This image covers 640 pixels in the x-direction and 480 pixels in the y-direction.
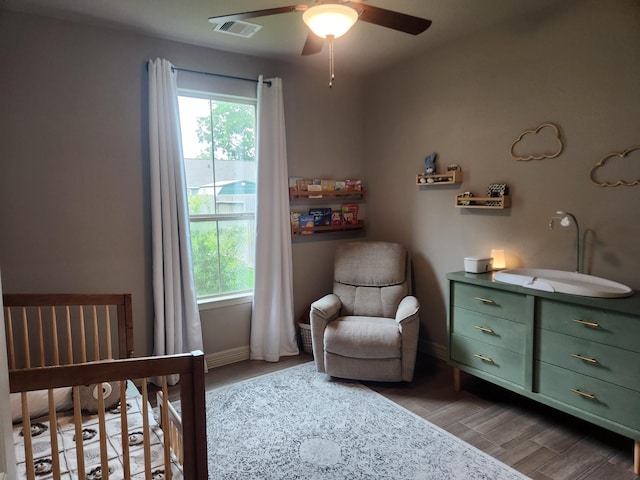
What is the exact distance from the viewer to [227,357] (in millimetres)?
3547

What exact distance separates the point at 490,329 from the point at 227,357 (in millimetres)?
2105

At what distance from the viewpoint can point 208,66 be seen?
130 inches

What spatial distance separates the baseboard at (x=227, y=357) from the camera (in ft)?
11.4

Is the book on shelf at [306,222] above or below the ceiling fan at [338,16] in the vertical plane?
below

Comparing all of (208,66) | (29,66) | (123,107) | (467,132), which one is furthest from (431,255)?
(29,66)

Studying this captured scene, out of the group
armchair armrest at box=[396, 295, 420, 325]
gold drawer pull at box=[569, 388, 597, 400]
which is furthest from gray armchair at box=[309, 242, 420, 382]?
gold drawer pull at box=[569, 388, 597, 400]

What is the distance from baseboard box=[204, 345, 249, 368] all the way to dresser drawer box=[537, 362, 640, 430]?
228 centimetres

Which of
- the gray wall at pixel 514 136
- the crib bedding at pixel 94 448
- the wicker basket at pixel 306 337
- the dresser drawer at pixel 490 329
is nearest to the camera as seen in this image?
the crib bedding at pixel 94 448

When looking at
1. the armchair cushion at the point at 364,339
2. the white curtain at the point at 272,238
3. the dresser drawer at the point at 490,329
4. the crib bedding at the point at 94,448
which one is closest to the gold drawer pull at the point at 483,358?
the dresser drawer at the point at 490,329

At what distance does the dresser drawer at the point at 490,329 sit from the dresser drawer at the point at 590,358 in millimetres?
123

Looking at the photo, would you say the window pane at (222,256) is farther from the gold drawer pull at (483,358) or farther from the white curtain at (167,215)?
the gold drawer pull at (483,358)

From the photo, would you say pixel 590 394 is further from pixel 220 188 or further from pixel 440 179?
pixel 220 188

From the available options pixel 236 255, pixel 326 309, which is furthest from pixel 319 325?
pixel 236 255

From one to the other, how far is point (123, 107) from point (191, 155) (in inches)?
23.1
